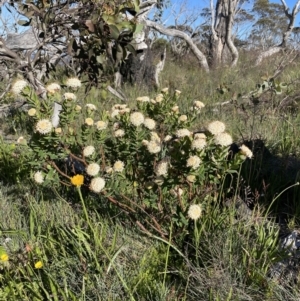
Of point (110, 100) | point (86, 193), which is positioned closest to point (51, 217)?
point (86, 193)

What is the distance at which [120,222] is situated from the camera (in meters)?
1.86

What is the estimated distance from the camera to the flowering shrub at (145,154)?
148cm

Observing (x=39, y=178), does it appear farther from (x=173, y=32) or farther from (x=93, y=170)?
(x=173, y=32)

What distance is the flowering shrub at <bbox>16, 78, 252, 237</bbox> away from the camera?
4.87ft

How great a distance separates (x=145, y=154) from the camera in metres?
1.66

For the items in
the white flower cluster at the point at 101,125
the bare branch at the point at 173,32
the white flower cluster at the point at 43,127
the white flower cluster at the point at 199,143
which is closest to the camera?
the white flower cluster at the point at 199,143

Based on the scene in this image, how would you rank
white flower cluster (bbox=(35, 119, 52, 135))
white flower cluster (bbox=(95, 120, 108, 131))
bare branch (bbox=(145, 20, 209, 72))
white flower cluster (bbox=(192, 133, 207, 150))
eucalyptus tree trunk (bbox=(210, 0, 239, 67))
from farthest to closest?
eucalyptus tree trunk (bbox=(210, 0, 239, 67))
bare branch (bbox=(145, 20, 209, 72))
white flower cluster (bbox=(95, 120, 108, 131))
white flower cluster (bbox=(35, 119, 52, 135))
white flower cluster (bbox=(192, 133, 207, 150))

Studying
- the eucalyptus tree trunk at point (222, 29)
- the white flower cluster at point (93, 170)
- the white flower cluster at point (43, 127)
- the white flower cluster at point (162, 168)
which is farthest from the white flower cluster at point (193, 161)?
the eucalyptus tree trunk at point (222, 29)

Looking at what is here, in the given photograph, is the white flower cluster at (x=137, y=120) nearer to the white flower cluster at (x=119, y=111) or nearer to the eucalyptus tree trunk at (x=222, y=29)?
the white flower cluster at (x=119, y=111)

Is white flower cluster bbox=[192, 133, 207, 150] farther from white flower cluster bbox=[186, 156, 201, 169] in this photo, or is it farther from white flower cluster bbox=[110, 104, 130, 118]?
white flower cluster bbox=[110, 104, 130, 118]

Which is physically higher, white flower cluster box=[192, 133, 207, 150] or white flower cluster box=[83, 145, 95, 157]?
white flower cluster box=[192, 133, 207, 150]

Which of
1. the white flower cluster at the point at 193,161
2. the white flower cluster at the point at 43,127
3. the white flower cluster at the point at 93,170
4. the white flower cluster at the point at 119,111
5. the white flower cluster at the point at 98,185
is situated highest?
the white flower cluster at the point at 119,111

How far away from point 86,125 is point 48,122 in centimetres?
18

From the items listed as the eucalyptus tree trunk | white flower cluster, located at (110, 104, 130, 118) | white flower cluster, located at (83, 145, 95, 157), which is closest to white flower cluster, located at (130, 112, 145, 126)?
white flower cluster, located at (110, 104, 130, 118)
